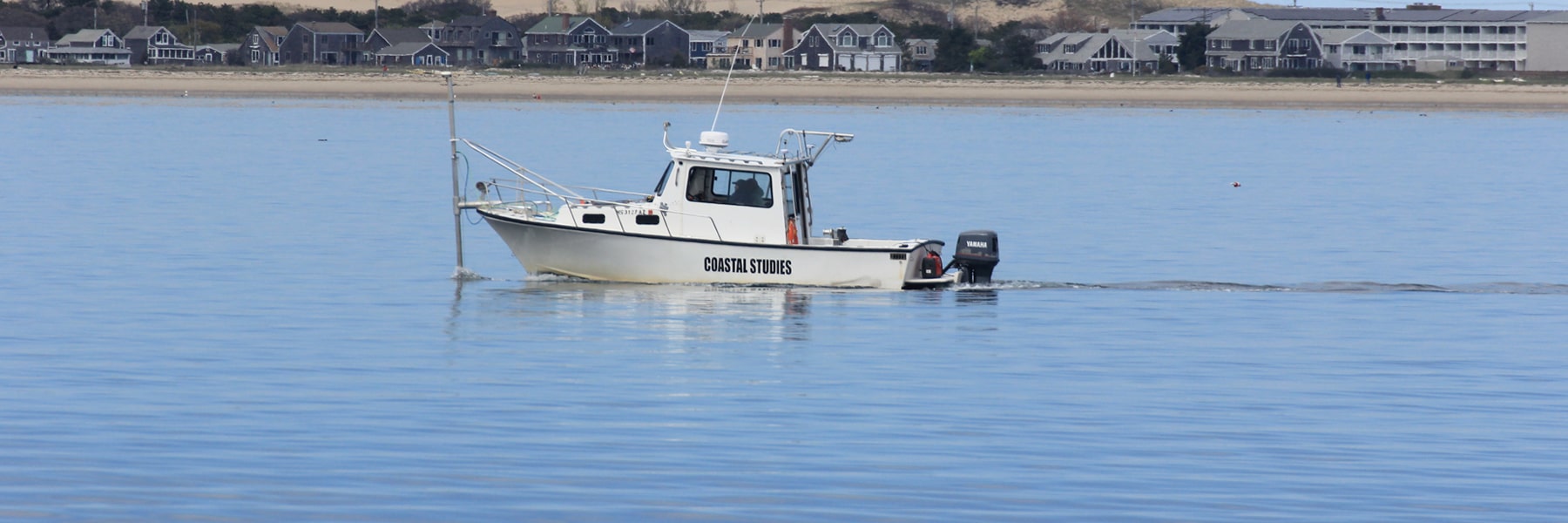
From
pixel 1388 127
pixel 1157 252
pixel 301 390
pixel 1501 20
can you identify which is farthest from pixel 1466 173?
pixel 1501 20

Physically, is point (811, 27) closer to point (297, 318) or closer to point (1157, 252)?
point (1157, 252)

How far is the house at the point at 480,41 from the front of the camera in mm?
144250

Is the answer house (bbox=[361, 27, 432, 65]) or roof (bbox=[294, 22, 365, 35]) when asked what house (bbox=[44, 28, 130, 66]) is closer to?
roof (bbox=[294, 22, 365, 35])

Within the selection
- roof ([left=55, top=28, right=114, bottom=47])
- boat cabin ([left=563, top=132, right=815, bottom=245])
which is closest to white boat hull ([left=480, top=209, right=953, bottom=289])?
boat cabin ([left=563, top=132, right=815, bottom=245])

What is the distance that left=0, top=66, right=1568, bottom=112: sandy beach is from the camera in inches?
3920

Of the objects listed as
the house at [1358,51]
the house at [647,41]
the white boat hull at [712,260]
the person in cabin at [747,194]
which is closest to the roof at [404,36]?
the house at [647,41]

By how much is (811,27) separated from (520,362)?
126 meters

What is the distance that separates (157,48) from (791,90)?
63422 millimetres

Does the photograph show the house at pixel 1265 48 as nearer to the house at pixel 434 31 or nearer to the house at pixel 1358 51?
the house at pixel 1358 51

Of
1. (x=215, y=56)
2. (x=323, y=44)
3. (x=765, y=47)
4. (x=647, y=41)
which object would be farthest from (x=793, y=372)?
(x=323, y=44)

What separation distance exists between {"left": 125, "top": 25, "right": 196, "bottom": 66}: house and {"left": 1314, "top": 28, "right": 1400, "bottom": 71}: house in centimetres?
9394

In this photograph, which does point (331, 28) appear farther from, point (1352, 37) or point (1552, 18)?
point (1552, 18)

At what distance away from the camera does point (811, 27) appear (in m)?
141

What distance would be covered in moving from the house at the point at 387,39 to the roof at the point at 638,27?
15.8 m
